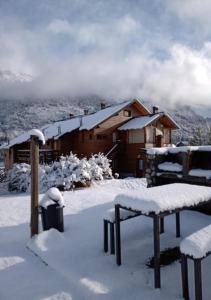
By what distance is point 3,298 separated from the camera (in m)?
4.33

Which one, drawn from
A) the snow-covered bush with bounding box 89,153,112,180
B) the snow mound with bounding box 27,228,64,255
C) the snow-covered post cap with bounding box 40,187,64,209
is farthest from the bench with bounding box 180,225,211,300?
the snow-covered bush with bounding box 89,153,112,180

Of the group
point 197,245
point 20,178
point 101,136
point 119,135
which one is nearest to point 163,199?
point 197,245

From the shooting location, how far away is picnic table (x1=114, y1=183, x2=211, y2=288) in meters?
4.48

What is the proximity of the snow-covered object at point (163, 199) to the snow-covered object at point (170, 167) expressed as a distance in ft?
10.3

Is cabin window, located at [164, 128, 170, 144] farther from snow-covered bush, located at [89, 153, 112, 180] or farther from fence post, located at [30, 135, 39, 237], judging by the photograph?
fence post, located at [30, 135, 39, 237]

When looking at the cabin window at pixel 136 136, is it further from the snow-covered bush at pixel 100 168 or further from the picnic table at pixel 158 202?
the picnic table at pixel 158 202

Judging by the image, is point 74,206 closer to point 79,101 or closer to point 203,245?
point 203,245

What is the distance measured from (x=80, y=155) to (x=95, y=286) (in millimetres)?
21871

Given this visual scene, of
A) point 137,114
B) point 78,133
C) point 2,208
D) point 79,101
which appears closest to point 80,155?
point 78,133

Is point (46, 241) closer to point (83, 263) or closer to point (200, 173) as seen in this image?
point (83, 263)

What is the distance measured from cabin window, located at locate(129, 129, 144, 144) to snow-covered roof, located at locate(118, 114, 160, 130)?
557 mm

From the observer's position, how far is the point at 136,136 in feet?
79.5

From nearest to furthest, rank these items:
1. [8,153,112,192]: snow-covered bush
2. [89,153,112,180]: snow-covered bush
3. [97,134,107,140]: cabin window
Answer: [8,153,112,192]: snow-covered bush < [89,153,112,180]: snow-covered bush < [97,134,107,140]: cabin window

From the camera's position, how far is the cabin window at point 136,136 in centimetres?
2373
